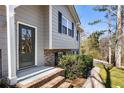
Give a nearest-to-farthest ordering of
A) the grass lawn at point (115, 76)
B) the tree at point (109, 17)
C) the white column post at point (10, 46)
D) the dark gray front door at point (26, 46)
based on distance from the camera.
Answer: the white column post at point (10, 46) < the dark gray front door at point (26, 46) < the grass lawn at point (115, 76) < the tree at point (109, 17)

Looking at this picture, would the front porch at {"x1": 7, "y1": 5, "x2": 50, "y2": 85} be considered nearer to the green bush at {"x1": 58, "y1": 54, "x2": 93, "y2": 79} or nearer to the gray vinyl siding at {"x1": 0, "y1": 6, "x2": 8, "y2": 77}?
the gray vinyl siding at {"x1": 0, "y1": 6, "x2": 8, "y2": 77}

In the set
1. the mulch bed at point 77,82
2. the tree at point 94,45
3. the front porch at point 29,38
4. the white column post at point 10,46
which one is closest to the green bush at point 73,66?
the mulch bed at point 77,82

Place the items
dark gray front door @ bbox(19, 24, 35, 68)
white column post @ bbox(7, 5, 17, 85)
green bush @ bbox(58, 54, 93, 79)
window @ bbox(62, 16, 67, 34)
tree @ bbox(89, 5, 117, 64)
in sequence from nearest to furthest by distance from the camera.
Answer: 1. white column post @ bbox(7, 5, 17, 85)
2. dark gray front door @ bbox(19, 24, 35, 68)
3. green bush @ bbox(58, 54, 93, 79)
4. tree @ bbox(89, 5, 117, 64)
5. window @ bbox(62, 16, 67, 34)

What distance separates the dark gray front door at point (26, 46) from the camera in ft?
19.3

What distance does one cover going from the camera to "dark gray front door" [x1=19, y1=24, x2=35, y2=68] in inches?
231

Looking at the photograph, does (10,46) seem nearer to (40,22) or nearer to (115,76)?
(40,22)

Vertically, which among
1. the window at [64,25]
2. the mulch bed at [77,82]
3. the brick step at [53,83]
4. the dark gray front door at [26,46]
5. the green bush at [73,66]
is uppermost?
the window at [64,25]

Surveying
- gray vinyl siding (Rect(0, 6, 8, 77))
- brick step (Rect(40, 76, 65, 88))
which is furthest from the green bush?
gray vinyl siding (Rect(0, 6, 8, 77))

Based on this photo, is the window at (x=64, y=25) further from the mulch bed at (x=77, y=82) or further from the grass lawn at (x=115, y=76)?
the mulch bed at (x=77, y=82)

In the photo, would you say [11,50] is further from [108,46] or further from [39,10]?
[108,46]

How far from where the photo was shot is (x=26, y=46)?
20.4 feet
